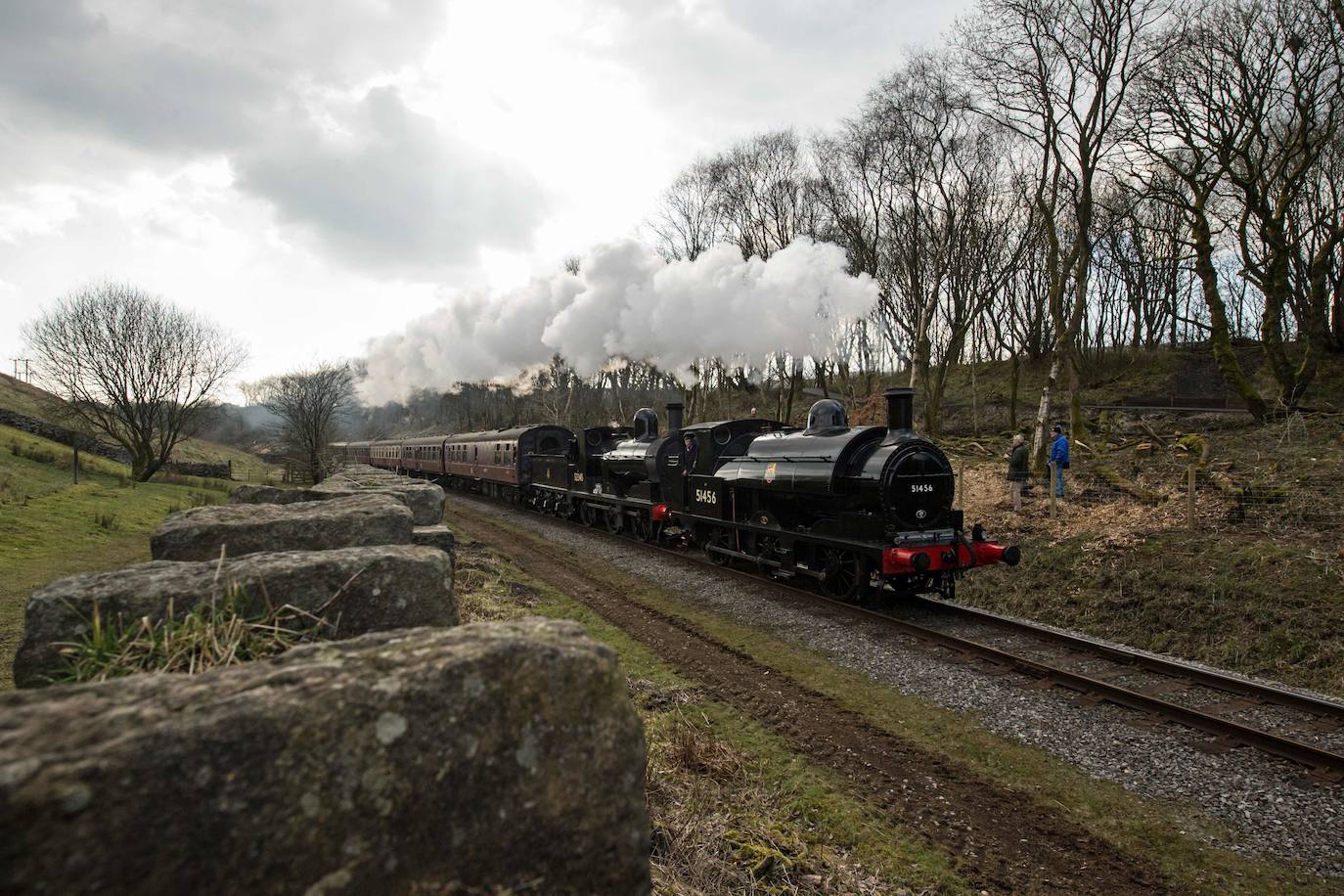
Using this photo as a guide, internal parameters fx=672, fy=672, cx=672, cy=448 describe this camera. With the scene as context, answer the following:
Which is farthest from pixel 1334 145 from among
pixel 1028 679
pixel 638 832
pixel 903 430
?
pixel 638 832

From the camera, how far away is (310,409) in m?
31.4

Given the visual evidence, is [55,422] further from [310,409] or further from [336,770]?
[336,770]

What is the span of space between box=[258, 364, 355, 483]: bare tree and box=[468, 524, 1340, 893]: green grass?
1166 inches

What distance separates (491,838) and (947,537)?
8837 mm

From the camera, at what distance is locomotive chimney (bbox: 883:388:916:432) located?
31.8 feet

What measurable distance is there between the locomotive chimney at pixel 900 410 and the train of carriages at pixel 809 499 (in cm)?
2

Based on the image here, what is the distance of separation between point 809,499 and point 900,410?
2007mm

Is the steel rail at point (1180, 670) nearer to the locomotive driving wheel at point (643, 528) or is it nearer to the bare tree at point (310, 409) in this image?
the locomotive driving wheel at point (643, 528)

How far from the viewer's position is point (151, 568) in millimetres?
2789

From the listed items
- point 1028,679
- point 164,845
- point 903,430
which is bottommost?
point 1028,679

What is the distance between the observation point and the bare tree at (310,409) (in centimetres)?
3130

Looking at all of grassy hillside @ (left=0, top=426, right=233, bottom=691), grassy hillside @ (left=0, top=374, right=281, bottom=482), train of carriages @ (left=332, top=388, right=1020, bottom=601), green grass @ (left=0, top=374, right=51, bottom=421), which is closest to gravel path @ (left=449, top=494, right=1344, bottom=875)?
train of carriages @ (left=332, top=388, right=1020, bottom=601)

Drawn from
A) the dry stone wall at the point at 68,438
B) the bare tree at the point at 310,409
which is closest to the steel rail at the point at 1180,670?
the bare tree at the point at 310,409

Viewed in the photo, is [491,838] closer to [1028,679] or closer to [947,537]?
[1028,679]
